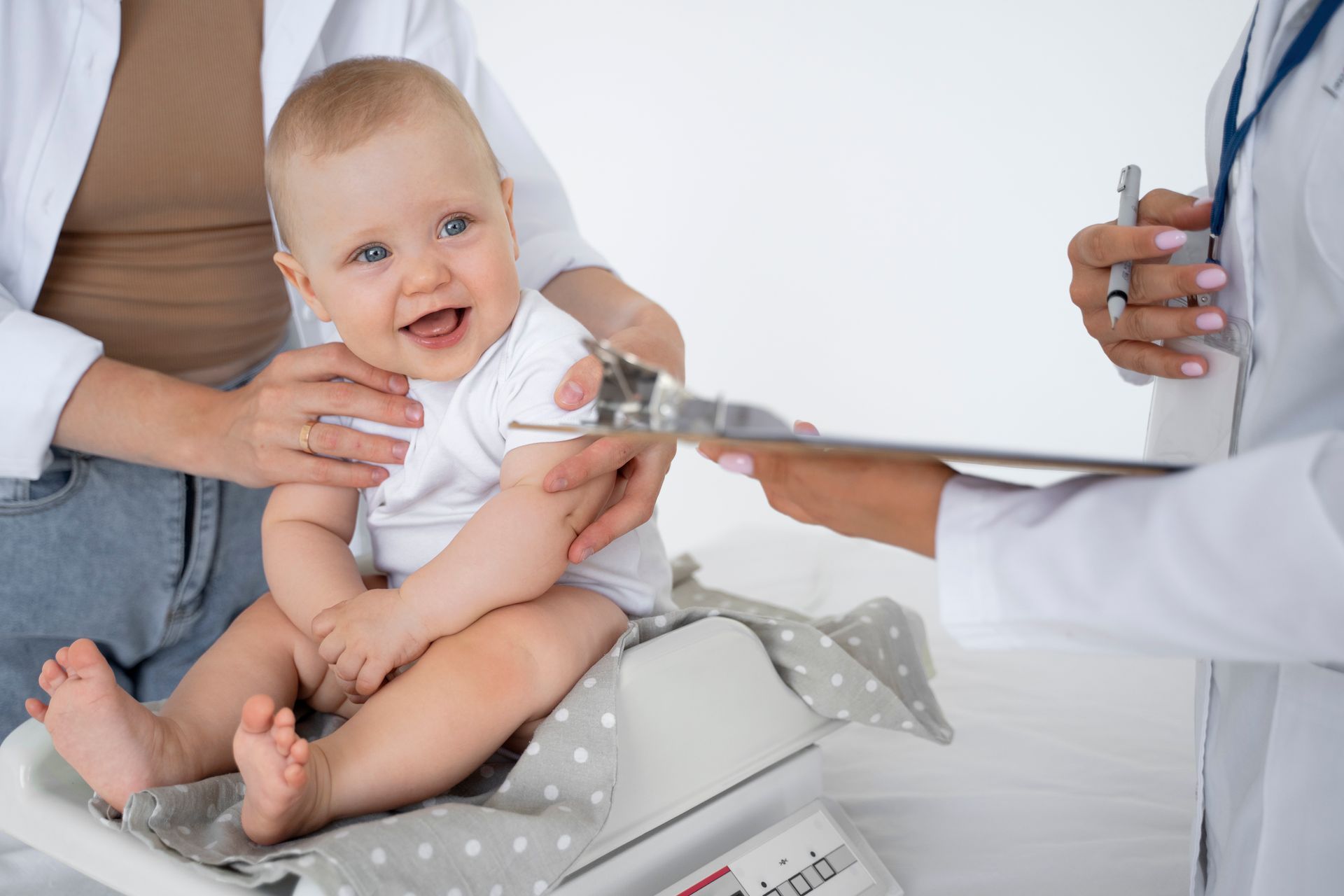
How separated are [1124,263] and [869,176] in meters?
1.73

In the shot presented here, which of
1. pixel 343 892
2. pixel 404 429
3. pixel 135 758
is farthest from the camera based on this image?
pixel 404 429

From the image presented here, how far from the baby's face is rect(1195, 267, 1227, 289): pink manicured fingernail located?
0.56 meters

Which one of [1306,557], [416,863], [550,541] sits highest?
[1306,557]

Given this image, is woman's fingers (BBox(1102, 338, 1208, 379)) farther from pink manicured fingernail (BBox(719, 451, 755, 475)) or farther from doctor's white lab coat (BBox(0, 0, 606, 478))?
doctor's white lab coat (BBox(0, 0, 606, 478))

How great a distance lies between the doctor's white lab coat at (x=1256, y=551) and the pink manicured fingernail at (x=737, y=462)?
13 cm

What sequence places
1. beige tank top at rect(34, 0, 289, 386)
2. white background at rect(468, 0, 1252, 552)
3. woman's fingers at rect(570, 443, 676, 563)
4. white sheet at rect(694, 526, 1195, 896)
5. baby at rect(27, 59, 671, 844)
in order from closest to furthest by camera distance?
baby at rect(27, 59, 671, 844) < woman's fingers at rect(570, 443, 676, 563) < white sheet at rect(694, 526, 1195, 896) < beige tank top at rect(34, 0, 289, 386) < white background at rect(468, 0, 1252, 552)

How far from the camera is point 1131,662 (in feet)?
4.57

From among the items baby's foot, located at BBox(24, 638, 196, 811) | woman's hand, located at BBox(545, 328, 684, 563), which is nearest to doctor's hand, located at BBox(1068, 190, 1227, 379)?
woman's hand, located at BBox(545, 328, 684, 563)

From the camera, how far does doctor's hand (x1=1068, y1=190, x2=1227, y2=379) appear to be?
0.79 m

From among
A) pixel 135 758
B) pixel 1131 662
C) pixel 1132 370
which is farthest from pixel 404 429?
pixel 1131 662

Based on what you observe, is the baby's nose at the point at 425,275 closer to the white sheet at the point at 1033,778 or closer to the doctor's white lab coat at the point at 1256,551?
the doctor's white lab coat at the point at 1256,551

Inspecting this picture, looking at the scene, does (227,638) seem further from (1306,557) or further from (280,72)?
(1306,557)

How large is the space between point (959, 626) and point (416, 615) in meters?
0.43

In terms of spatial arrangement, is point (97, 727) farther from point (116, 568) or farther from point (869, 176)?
point (869, 176)
